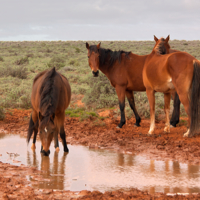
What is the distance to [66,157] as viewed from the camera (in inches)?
246

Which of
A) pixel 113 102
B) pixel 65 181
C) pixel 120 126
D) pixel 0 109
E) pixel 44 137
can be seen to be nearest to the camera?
pixel 65 181

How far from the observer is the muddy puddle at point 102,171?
14.6ft

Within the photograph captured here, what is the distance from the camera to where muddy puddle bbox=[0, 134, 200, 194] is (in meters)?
4.44

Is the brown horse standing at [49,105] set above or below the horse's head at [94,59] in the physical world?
below

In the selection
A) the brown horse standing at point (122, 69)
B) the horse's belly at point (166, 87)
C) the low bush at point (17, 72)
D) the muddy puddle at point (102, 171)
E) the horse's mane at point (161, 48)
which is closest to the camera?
the muddy puddle at point (102, 171)

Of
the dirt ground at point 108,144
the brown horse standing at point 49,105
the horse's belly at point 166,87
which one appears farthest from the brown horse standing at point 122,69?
the brown horse standing at point 49,105

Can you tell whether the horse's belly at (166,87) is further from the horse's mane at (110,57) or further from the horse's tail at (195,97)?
the horse's mane at (110,57)

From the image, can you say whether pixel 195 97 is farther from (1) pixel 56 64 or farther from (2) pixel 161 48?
(1) pixel 56 64

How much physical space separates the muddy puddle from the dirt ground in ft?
0.98

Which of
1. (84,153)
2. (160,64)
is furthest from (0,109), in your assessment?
(160,64)

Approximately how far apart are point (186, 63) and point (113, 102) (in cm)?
570

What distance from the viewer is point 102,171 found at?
5234 millimetres

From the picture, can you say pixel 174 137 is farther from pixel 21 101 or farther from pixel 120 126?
pixel 21 101

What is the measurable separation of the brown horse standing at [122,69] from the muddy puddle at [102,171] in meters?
2.92
